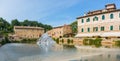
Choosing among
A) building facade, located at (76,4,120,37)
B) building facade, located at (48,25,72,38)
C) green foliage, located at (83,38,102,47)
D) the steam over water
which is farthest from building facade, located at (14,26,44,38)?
the steam over water

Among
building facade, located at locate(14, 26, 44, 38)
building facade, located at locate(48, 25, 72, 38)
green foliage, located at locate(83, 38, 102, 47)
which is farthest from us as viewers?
building facade, located at locate(14, 26, 44, 38)

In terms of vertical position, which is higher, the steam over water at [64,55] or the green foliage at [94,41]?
the green foliage at [94,41]

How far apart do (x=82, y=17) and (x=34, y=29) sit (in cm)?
5696

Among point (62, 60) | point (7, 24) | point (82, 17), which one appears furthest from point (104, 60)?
point (7, 24)

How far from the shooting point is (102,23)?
51.0 metres

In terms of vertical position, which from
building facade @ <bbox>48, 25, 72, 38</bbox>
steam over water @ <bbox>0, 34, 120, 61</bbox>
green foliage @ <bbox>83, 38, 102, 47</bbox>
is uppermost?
building facade @ <bbox>48, 25, 72, 38</bbox>

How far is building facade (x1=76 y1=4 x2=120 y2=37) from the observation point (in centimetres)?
4706

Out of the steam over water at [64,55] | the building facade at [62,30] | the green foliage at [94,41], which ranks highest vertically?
the building facade at [62,30]

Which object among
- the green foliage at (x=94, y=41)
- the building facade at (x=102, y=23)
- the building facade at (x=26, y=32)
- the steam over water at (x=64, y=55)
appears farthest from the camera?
the building facade at (x=26, y=32)

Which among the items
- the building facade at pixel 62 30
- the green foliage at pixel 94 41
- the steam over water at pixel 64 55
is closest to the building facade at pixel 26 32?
the building facade at pixel 62 30

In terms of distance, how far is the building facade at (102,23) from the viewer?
4706 cm

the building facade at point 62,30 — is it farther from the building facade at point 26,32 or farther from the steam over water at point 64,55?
the steam over water at point 64,55

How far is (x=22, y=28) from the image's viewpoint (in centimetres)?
10850

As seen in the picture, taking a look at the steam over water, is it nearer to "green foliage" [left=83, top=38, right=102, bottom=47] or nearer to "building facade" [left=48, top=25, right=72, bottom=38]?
"green foliage" [left=83, top=38, right=102, bottom=47]
